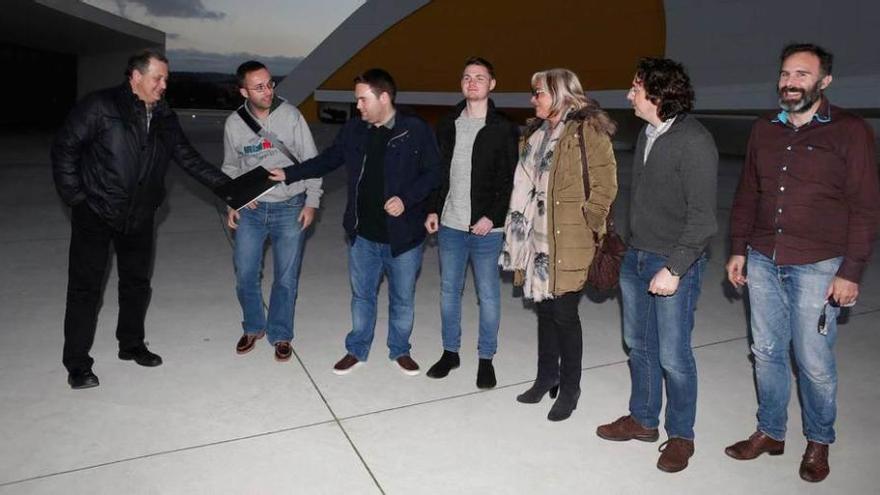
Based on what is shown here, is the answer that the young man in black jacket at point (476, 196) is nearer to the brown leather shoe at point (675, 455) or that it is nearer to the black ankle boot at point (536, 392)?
the black ankle boot at point (536, 392)

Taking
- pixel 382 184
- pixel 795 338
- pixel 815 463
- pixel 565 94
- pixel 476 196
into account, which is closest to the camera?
pixel 795 338

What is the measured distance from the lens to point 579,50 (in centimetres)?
2520

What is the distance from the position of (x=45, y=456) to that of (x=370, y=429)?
157cm

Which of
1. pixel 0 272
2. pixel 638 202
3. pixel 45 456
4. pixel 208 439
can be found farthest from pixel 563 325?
pixel 0 272

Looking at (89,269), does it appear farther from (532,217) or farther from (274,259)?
(532,217)

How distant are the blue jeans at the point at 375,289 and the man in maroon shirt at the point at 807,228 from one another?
1.89 m

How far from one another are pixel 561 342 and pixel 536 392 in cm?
45

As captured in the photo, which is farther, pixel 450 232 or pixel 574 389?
pixel 450 232

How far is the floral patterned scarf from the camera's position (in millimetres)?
3445

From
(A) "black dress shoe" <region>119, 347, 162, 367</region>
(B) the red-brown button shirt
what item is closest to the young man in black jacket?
(B) the red-brown button shirt

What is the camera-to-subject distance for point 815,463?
3184 mm

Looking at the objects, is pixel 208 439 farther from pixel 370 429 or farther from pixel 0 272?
pixel 0 272

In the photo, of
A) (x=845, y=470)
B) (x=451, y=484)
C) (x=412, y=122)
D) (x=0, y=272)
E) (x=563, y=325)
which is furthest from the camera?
(x=0, y=272)

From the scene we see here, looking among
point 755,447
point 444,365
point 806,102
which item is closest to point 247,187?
point 444,365
